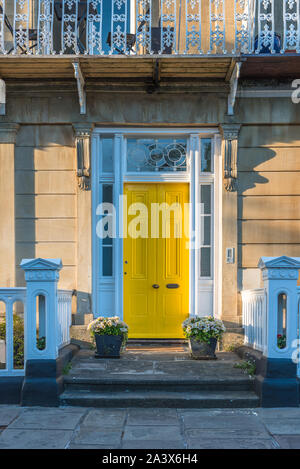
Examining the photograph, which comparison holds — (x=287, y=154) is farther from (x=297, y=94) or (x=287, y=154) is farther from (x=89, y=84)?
(x=89, y=84)

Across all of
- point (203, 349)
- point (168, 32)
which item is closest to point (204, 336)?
point (203, 349)

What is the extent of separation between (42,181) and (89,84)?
1576 mm

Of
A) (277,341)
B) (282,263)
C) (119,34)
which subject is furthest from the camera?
(119,34)

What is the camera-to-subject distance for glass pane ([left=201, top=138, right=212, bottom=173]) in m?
7.36

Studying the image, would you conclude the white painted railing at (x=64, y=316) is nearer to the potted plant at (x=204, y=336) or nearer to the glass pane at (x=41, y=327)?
the glass pane at (x=41, y=327)

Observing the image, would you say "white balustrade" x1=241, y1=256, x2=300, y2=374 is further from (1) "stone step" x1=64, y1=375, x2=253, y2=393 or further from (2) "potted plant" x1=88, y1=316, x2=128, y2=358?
(2) "potted plant" x1=88, y1=316, x2=128, y2=358

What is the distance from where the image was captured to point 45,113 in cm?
714

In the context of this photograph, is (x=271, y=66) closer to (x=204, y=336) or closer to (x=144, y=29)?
(x=144, y=29)

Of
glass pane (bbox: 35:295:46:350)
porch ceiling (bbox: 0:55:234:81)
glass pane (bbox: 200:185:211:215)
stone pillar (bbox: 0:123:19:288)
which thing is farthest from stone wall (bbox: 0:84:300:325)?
glass pane (bbox: 35:295:46:350)

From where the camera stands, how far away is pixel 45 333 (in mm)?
5438

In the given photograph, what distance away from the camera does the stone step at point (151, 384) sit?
18.0 ft

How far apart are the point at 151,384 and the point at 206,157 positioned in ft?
11.6

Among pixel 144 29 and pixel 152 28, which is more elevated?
pixel 152 28
